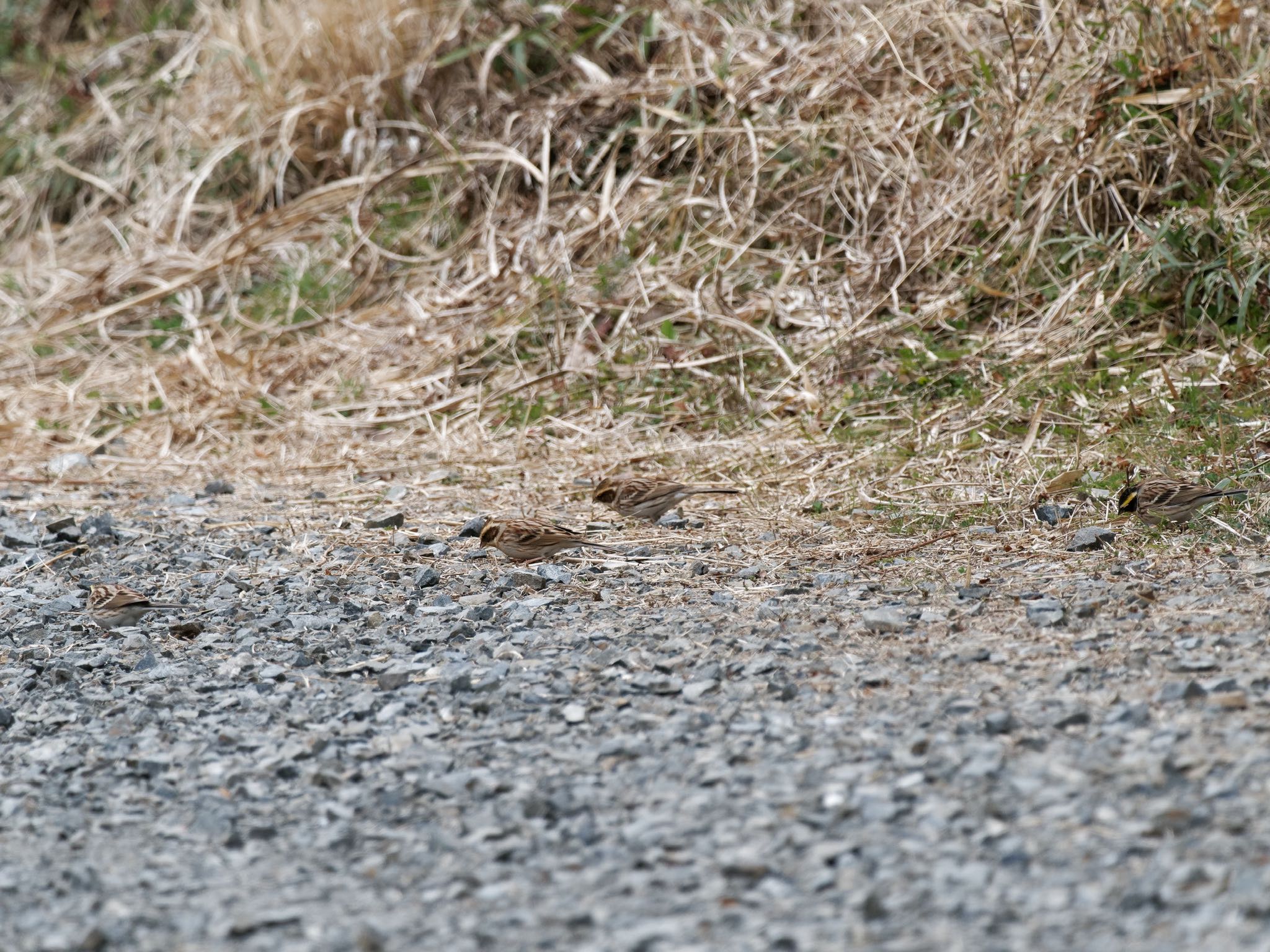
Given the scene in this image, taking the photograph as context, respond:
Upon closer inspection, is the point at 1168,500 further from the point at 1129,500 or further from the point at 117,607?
the point at 117,607

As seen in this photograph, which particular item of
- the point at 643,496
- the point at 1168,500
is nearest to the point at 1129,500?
the point at 1168,500

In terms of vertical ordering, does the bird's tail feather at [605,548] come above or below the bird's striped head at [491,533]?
below

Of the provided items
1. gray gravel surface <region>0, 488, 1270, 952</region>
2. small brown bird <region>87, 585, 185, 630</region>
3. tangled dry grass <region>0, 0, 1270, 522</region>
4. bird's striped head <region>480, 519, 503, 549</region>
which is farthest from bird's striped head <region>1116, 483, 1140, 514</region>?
small brown bird <region>87, 585, 185, 630</region>

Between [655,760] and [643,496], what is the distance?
6.84ft

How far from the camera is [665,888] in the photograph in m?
2.54

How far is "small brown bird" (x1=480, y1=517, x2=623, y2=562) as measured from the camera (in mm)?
4621

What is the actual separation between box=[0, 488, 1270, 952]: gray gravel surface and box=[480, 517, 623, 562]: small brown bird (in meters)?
0.07

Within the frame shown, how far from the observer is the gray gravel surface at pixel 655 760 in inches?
96.5

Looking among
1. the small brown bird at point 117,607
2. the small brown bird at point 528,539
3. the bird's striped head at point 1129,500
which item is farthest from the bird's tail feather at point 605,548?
the bird's striped head at point 1129,500

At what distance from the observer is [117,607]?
432cm

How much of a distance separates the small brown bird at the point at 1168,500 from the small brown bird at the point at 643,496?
147 centimetres

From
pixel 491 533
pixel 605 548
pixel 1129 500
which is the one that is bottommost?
pixel 605 548

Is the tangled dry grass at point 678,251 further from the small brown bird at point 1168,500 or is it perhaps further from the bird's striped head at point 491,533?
the bird's striped head at point 491,533

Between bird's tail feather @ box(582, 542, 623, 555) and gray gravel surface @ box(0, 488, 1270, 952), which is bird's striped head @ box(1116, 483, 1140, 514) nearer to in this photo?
gray gravel surface @ box(0, 488, 1270, 952)
